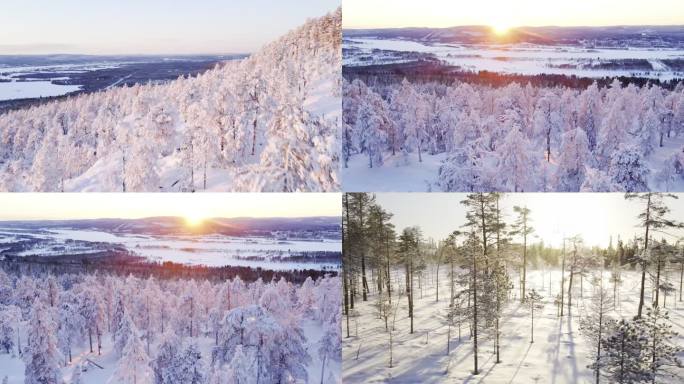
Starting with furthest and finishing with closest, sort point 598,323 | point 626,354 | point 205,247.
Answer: point 205,247 → point 598,323 → point 626,354

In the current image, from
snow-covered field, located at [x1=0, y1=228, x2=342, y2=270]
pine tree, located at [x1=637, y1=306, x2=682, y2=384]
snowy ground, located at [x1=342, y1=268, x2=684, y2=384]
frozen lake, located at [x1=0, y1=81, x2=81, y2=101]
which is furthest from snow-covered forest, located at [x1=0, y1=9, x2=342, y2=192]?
pine tree, located at [x1=637, y1=306, x2=682, y2=384]

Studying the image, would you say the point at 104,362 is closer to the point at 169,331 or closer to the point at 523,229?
the point at 169,331

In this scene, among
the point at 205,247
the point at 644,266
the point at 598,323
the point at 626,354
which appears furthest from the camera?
the point at 205,247

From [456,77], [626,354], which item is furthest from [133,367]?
[626,354]

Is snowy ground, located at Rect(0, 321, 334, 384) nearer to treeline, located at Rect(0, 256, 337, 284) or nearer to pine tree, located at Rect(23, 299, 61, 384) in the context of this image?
pine tree, located at Rect(23, 299, 61, 384)

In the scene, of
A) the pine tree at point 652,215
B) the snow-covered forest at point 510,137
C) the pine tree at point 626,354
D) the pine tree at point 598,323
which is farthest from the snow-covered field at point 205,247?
the pine tree at point 652,215

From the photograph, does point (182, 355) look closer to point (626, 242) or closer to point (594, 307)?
point (594, 307)
